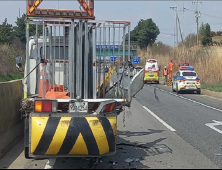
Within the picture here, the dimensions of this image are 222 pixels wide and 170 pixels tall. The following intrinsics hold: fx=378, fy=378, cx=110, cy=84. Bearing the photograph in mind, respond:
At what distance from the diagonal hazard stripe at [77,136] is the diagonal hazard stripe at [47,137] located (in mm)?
223

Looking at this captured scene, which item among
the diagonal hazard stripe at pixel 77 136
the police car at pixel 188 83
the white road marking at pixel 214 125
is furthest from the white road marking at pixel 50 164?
the police car at pixel 188 83

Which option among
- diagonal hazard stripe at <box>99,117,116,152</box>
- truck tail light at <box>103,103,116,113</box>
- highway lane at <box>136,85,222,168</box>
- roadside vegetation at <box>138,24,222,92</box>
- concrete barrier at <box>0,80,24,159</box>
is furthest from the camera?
roadside vegetation at <box>138,24,222,92</box>

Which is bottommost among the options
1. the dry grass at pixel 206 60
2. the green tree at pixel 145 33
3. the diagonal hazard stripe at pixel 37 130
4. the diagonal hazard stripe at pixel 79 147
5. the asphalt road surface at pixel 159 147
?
the asphalt road surface at pixel 159 147

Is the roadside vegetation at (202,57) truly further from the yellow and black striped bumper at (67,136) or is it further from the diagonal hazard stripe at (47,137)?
the diagonal hazard stripe at (47,137)

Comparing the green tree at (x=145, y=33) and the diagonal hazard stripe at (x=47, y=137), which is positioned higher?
the green tree at (x=145, y=33)

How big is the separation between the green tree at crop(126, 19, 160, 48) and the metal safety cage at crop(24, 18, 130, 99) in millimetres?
77134

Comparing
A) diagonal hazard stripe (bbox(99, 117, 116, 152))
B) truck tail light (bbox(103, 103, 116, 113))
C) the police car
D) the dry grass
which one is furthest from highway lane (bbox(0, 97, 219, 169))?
the dry grass

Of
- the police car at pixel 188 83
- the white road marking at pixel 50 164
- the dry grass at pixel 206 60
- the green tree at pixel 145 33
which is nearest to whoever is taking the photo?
the white road marking at pixel 50 164

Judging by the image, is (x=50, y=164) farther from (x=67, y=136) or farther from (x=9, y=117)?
(x=9, y=117)

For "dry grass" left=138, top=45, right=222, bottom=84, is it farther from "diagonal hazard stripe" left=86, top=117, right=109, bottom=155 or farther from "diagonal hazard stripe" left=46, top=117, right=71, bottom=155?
"diagonal hazard stripe" left=46, top=117, right=71, bottom=155

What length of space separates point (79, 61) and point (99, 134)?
1551 mm

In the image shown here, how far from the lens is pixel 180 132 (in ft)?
35.2

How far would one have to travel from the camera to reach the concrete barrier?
7.64 meters

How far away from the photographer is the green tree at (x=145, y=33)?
280 feet
